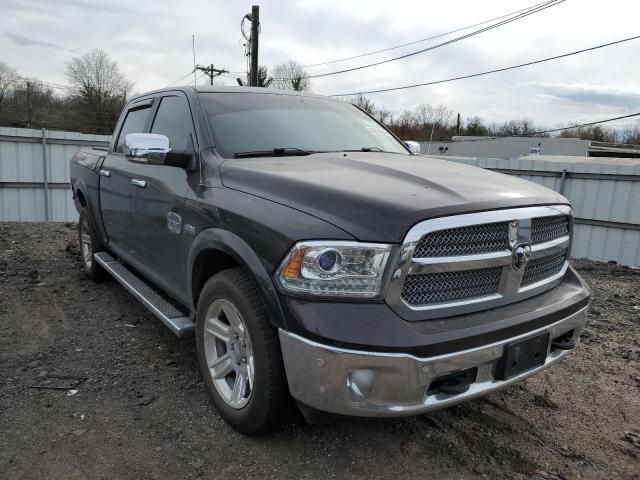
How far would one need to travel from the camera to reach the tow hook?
7.20ft

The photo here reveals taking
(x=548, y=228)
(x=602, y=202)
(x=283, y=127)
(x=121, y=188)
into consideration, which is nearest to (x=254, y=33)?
(x=602, y=202)

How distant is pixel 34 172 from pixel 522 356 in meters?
16.3

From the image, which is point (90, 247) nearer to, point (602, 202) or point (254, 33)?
point (602, 202)

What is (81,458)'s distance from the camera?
2.53 m

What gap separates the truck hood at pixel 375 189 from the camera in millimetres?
2146

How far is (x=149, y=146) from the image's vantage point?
3.05 metres

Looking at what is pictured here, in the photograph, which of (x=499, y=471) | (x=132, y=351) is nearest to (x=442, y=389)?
(x=499, y=471)

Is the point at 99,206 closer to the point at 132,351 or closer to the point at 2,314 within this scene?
the point at 2,314

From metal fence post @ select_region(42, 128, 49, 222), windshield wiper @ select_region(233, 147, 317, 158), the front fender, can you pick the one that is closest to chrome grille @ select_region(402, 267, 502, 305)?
the front fender

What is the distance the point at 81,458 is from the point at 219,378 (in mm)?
772

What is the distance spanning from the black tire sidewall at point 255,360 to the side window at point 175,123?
1008mm

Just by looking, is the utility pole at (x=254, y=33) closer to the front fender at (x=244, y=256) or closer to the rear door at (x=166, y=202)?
the rear door at (x=166, y=202)

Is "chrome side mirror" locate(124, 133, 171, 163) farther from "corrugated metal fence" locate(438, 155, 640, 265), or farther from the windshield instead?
"corrugated metal fence" locate(438, 155, 640, 265)

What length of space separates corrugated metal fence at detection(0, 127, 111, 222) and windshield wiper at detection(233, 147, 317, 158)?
13213 millimetres
